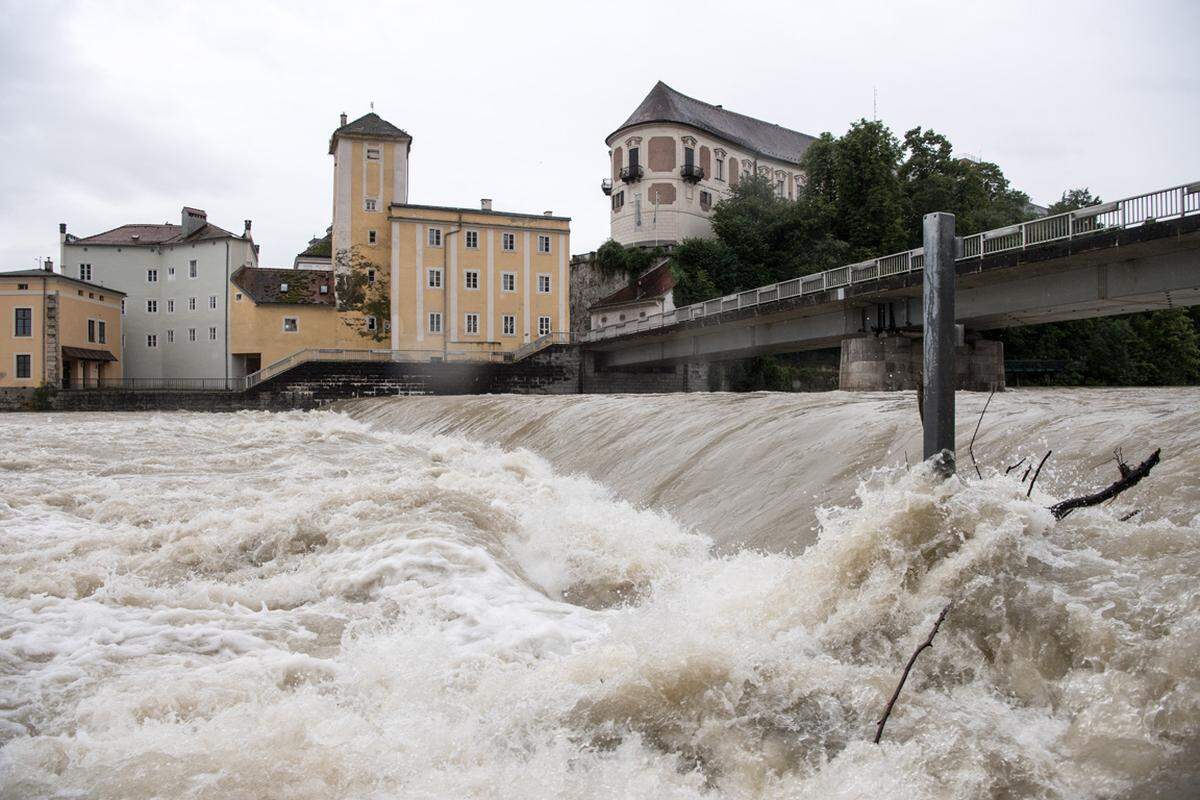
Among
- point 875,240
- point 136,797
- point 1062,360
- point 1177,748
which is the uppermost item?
point 875,240

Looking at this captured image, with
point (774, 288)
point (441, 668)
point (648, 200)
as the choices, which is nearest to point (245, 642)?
point (441, 668)

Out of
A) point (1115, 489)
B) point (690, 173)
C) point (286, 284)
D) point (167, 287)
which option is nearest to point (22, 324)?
point (167, 287)

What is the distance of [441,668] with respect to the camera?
15.6 ft

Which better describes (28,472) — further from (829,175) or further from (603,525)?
(829,175)

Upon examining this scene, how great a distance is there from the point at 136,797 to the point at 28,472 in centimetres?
1294

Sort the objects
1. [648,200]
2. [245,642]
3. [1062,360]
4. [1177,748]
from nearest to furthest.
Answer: [1177,748] → [245,642] → [1062,360] → [648,200]

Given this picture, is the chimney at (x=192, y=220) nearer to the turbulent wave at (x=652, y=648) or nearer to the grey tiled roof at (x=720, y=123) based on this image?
the grey tiled roof at (x=720, y=123)

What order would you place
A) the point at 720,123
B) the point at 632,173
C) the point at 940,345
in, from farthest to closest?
the point at 720,123, the point at 632,173, the point at 940,345

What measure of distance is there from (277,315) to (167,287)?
34.7 ft

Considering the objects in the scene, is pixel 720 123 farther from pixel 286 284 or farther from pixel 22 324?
pixel 22 324

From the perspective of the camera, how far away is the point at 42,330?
49375mm

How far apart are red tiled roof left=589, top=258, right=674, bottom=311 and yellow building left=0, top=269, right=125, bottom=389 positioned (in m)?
32.9

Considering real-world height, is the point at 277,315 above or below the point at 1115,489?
above

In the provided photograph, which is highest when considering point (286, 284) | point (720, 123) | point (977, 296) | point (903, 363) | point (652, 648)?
point (720, 123)
